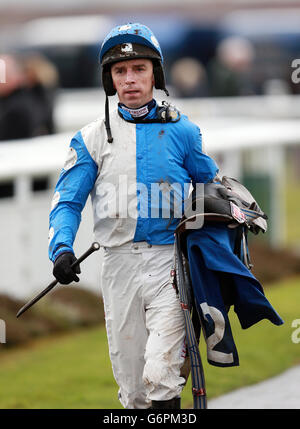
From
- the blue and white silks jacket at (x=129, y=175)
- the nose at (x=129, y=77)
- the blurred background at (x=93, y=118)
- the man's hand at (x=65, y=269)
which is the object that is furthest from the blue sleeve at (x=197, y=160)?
the blurred background at (x=93, y=118)

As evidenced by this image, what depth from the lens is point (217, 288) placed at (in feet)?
14.9

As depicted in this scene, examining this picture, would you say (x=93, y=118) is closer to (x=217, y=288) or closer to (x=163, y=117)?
(x=163, y=117)

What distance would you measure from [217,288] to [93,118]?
11.3m

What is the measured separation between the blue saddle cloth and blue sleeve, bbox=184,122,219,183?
31 centimetres

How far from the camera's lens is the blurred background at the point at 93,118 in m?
8.84

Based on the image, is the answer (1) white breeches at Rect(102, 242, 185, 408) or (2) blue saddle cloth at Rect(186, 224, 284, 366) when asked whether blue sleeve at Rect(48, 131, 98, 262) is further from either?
(2) blue saddle cloth at Rect(186, 224, 284, 366)

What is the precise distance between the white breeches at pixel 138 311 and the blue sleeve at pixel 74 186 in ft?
0.90

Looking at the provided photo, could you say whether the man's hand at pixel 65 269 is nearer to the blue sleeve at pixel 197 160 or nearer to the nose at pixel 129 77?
the blue sleeve at pixel 197 160

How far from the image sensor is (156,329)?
15.0ft

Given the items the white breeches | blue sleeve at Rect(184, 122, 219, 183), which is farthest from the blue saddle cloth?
blue sleeve at Rect(184, 122, 219, 183)

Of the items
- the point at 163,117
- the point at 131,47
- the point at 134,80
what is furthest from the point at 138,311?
the point at 131,47

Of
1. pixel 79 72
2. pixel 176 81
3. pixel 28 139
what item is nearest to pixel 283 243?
pixel 28 139

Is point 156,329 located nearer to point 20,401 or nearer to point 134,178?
point 134,178

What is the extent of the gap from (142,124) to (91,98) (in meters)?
15.8
